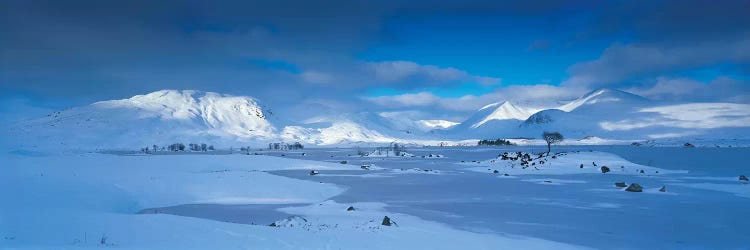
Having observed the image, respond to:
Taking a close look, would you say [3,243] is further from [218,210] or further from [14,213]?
[218,210]

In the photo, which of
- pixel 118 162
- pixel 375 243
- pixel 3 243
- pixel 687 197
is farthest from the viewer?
pixel 118 162

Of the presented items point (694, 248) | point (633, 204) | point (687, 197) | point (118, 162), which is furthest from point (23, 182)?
point (687, 197)

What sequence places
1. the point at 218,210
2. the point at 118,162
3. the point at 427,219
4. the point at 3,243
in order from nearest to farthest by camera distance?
1. the point at 3,243
2. the point at 427,219
3. the point at 218,210
4. the point at 118,162

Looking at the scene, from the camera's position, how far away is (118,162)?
5000 cm

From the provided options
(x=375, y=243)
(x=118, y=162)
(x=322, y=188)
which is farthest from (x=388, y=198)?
(x=118, y=162)

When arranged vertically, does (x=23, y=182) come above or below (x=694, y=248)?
above

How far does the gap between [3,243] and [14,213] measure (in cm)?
593

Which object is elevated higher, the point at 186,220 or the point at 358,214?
the point at 186,220

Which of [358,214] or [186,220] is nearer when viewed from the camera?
[186,220]

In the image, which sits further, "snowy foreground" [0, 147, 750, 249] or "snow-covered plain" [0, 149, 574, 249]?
"snowy foreground" [0, 147, 750, 249]

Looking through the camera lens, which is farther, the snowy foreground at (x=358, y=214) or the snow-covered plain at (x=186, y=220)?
the snowy foreground at (x=358, y=214)

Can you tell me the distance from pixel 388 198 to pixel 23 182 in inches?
761

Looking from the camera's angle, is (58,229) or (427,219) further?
(427,219)

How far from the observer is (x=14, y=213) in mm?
17250
